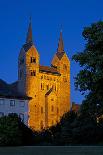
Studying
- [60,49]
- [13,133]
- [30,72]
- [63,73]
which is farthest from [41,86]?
[13,133]

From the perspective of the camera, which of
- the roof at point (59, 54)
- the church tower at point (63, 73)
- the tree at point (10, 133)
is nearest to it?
the tree at point (10, 133)

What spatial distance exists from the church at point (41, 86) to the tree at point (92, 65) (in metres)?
108

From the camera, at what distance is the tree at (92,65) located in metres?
33.3

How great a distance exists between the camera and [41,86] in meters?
156

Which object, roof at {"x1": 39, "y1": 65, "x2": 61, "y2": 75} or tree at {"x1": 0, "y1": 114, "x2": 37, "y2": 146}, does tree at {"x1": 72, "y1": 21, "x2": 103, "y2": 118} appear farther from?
roof at {"x1": 39, "y1": 65, "x2": 61, "y2": 75}

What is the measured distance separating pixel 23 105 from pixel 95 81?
83569 mm

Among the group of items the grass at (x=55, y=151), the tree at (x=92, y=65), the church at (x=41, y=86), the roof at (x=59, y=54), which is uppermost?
the roof at (x=59, y=54)

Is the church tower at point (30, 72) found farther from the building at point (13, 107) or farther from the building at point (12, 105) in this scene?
the building at point (13, 107)

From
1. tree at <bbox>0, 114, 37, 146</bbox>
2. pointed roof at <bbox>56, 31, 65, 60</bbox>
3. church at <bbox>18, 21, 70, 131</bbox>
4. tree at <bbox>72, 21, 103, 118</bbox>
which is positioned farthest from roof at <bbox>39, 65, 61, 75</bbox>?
tree at <bbox>72, 21, 103, 118</bbox>

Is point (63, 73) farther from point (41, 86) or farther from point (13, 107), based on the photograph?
point (13, 107)

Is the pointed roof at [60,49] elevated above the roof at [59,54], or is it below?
above

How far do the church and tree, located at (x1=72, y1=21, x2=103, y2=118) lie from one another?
354 feet

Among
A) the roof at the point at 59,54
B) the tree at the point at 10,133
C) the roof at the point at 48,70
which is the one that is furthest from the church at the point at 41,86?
the tree at the point at 10,133

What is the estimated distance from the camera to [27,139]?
3997 cm
